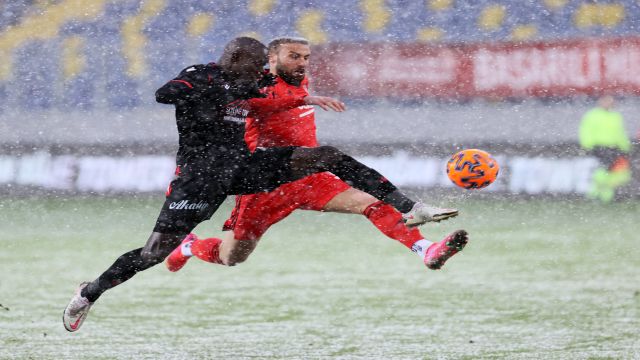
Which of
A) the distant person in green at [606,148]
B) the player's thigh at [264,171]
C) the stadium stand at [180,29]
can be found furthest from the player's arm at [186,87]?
the stadium stand at [180,29]

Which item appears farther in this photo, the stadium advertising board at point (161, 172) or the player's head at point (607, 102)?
the player's head at point (607, 102)

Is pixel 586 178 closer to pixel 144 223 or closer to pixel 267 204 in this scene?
pixel 144 223

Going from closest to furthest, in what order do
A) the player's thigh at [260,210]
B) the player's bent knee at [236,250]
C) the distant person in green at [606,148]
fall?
the player's thigh at [260,210], the player's bent knee at [236,250], the distant person in green at [606,148]

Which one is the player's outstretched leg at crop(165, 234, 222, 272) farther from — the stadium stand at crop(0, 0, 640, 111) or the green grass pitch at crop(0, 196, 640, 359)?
the stadium stand at crop(0, 0, 640, 111)

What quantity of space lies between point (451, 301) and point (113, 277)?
2.66 m

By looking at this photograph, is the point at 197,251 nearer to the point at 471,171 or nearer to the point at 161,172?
the point at 471,171

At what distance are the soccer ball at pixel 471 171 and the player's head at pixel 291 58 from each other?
3.68 feet

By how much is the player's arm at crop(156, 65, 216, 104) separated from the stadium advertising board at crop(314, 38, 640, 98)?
31.9ft

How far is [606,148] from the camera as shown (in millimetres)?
14484

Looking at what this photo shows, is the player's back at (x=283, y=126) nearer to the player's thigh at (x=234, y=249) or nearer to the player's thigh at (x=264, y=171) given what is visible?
the player's thigh at (x=264, y=171)

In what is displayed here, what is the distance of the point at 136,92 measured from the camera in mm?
16047

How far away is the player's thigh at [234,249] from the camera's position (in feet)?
23.0

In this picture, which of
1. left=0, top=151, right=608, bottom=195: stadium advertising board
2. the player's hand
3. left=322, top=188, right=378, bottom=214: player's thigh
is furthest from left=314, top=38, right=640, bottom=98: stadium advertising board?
the player's hand

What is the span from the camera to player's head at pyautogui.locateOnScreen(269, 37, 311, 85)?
6656 mm
